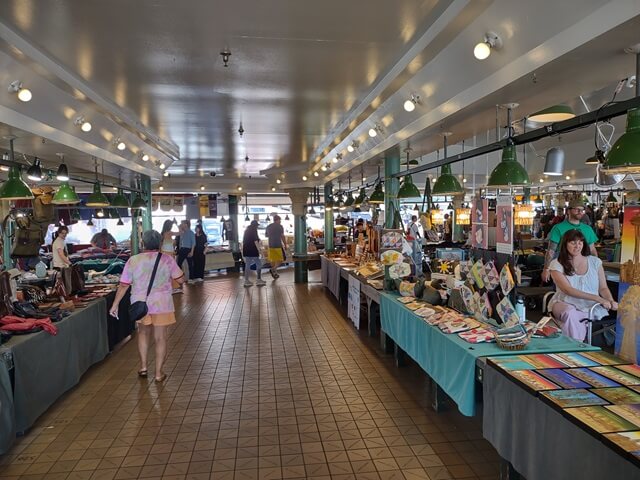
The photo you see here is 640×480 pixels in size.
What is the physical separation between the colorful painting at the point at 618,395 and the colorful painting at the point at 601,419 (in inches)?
6.1

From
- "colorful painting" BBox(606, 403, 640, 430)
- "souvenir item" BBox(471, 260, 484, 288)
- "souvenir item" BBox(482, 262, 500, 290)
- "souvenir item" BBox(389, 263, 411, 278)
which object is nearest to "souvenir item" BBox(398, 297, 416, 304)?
"souvenir item" BBox(389, 263, 411, 278)

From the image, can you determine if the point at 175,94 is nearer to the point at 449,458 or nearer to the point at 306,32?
the point at 306,32

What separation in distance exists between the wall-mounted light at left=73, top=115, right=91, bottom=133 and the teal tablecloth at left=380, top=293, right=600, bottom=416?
4695 millimetres

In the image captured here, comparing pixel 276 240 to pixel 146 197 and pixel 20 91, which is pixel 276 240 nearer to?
pixel 146 197

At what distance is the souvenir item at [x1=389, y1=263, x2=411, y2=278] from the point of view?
20.2 ft

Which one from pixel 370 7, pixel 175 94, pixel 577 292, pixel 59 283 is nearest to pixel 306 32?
pixel 370 7

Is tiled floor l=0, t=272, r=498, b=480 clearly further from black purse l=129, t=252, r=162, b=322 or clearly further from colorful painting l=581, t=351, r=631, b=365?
colorful painting l=581, t=351, r=631, b=365

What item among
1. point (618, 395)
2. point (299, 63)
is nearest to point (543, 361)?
point (618, 395)

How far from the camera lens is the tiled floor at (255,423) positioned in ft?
11.5

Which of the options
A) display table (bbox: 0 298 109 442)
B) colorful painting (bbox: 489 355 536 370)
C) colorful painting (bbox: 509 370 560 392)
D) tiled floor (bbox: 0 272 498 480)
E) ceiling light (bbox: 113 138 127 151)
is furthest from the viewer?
ceiling light (bbox: 113 138 127 151)

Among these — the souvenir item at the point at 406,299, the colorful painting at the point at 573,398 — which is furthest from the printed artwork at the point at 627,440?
the souvenir item at the point at 406,299

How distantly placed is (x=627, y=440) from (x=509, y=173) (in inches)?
85.9

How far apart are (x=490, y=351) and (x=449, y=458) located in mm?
934

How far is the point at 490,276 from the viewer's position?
4.04m
